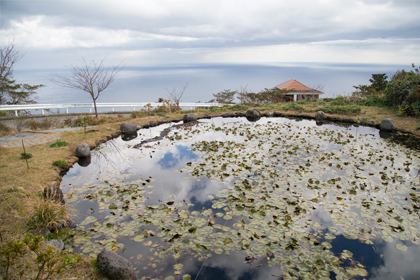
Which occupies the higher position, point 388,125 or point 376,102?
point 376,102

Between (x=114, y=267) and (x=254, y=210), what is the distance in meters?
2.71

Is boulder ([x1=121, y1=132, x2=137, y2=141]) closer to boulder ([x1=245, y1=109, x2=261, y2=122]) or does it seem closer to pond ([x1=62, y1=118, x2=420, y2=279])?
pond ([x1=62, y1=118, x2=420, y2=279])

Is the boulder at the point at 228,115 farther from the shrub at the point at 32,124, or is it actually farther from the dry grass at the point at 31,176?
the shrub at the point at 32,124

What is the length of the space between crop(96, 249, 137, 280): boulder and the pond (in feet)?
0.76

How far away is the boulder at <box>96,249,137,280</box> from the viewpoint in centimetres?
303

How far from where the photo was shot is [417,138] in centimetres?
933

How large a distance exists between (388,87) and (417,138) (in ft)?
22.7

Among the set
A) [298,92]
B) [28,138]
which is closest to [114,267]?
[28,138]

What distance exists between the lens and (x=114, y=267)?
3.04m

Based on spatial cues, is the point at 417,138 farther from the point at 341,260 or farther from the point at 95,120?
the point at 95,120

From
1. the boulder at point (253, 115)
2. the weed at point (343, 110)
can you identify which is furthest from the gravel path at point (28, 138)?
the weed at point (343, 110)

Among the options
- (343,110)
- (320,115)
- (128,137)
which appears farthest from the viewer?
(343,110)

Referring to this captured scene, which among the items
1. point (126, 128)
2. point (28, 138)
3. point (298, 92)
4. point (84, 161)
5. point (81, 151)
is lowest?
point (84, 161)

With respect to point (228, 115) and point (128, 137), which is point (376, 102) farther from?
point (128, 137)
